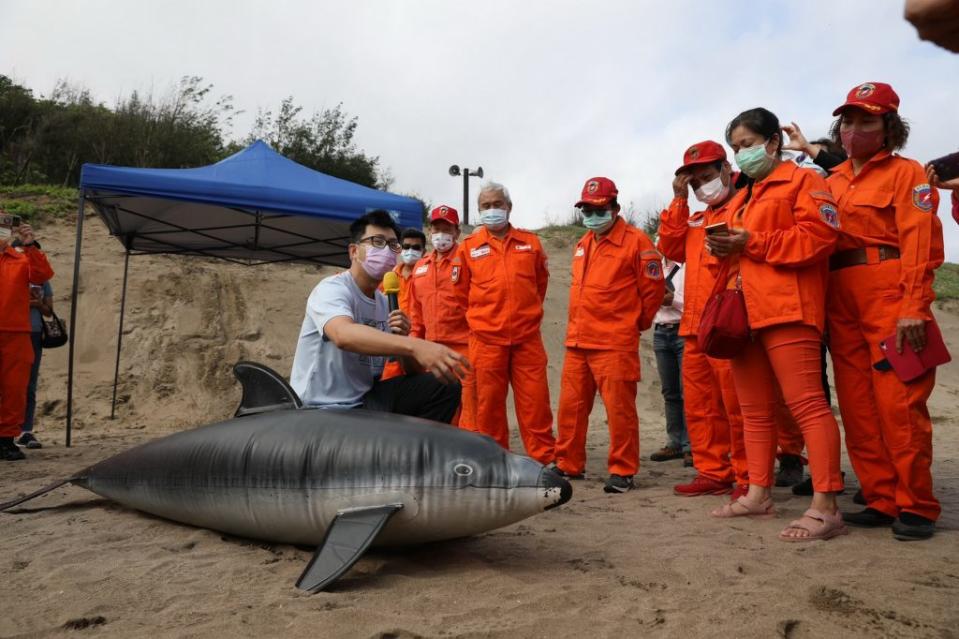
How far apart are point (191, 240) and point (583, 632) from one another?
7.42 m

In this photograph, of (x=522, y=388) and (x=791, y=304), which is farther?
(x=522, y=388)

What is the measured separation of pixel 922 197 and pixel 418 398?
239 centimetres

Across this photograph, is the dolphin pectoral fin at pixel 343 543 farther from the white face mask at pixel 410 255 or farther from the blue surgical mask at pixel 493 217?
the white face mask at pixel 410 255

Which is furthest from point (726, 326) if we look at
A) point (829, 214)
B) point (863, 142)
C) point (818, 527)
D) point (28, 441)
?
point (28, 441)

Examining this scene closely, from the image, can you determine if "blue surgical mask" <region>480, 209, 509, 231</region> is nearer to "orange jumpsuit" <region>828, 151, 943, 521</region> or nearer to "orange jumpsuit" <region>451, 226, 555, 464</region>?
"orange jumpsuit" <region>451, 226, 555, 464</region>

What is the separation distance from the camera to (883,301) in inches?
124

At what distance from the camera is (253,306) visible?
11133 millimetres

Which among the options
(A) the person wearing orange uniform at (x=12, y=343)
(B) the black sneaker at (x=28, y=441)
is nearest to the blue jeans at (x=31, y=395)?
(B) the black sneaker at (x=28, y=441)

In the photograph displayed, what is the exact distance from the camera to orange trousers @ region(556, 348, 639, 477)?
4527 mm

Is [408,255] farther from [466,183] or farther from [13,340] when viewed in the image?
[466,183]

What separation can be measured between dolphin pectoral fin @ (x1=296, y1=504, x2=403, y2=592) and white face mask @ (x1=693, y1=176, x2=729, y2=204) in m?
2.54

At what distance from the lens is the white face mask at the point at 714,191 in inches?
160

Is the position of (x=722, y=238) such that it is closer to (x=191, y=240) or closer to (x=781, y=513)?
(x=781, y=513)

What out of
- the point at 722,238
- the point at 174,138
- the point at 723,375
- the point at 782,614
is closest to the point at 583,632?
the point at 782,614
